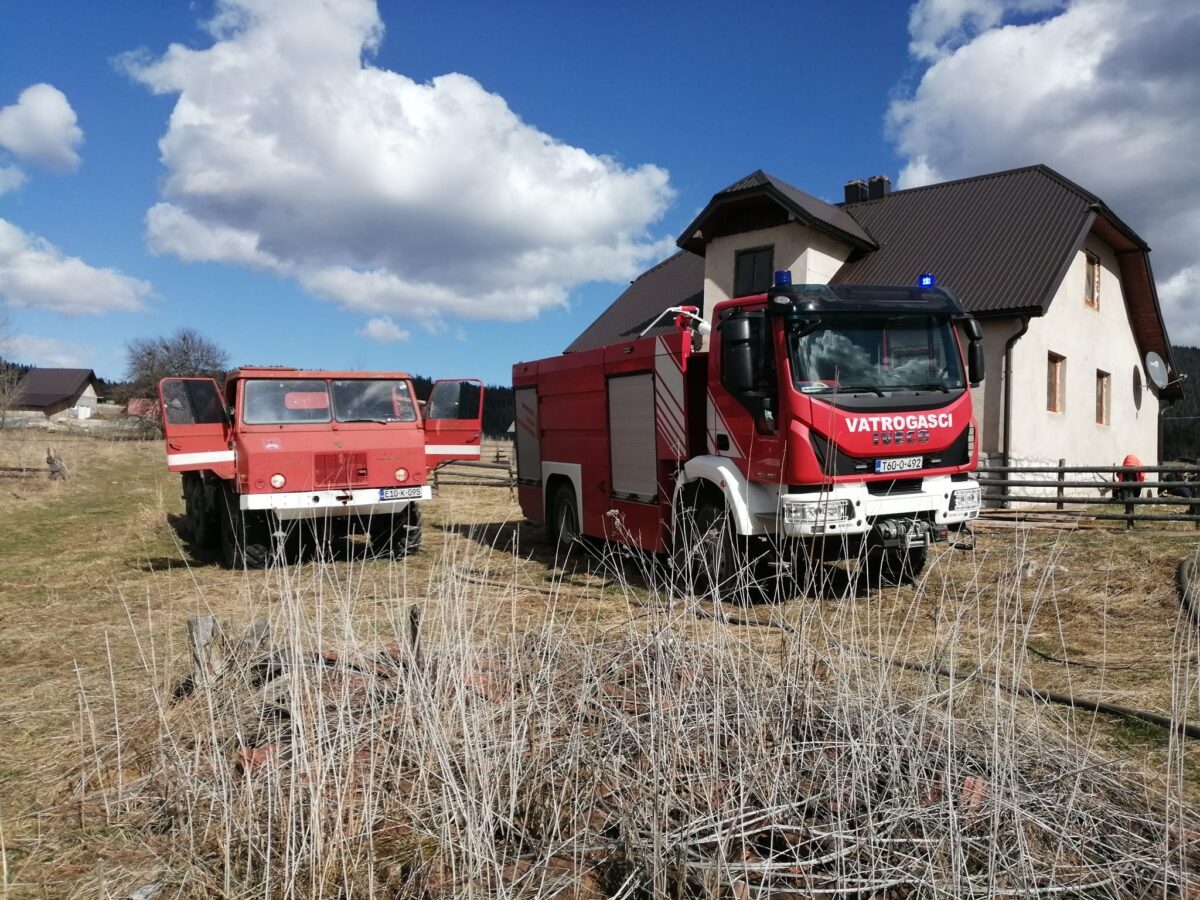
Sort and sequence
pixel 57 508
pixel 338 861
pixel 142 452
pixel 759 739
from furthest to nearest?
1. pixel 142 452
2. pixel 57 508
3. pixel 759 739
4. pixel 338 861

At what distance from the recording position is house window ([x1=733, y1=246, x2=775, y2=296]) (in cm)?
1942

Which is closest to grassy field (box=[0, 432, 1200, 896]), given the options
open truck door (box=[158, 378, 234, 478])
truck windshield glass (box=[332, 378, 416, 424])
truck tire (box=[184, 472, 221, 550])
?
truck tire (box=[184, 472, 221, 550])

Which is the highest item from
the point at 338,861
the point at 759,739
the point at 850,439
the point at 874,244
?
the point at 874,244

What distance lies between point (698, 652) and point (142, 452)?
38201mm

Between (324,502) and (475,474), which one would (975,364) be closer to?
(324,502)

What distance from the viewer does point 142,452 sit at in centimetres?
3662

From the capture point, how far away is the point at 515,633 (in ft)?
15.3

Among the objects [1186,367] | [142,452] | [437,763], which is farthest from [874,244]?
[1186,367]

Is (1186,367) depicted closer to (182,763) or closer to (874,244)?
(874,244)

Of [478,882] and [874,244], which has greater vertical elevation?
[874,244]

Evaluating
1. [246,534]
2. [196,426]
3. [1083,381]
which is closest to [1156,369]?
[1083,381]

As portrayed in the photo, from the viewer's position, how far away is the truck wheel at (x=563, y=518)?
11.1m

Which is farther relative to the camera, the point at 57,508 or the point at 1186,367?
the point at 1186,367

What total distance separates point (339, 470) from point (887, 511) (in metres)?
6.30
